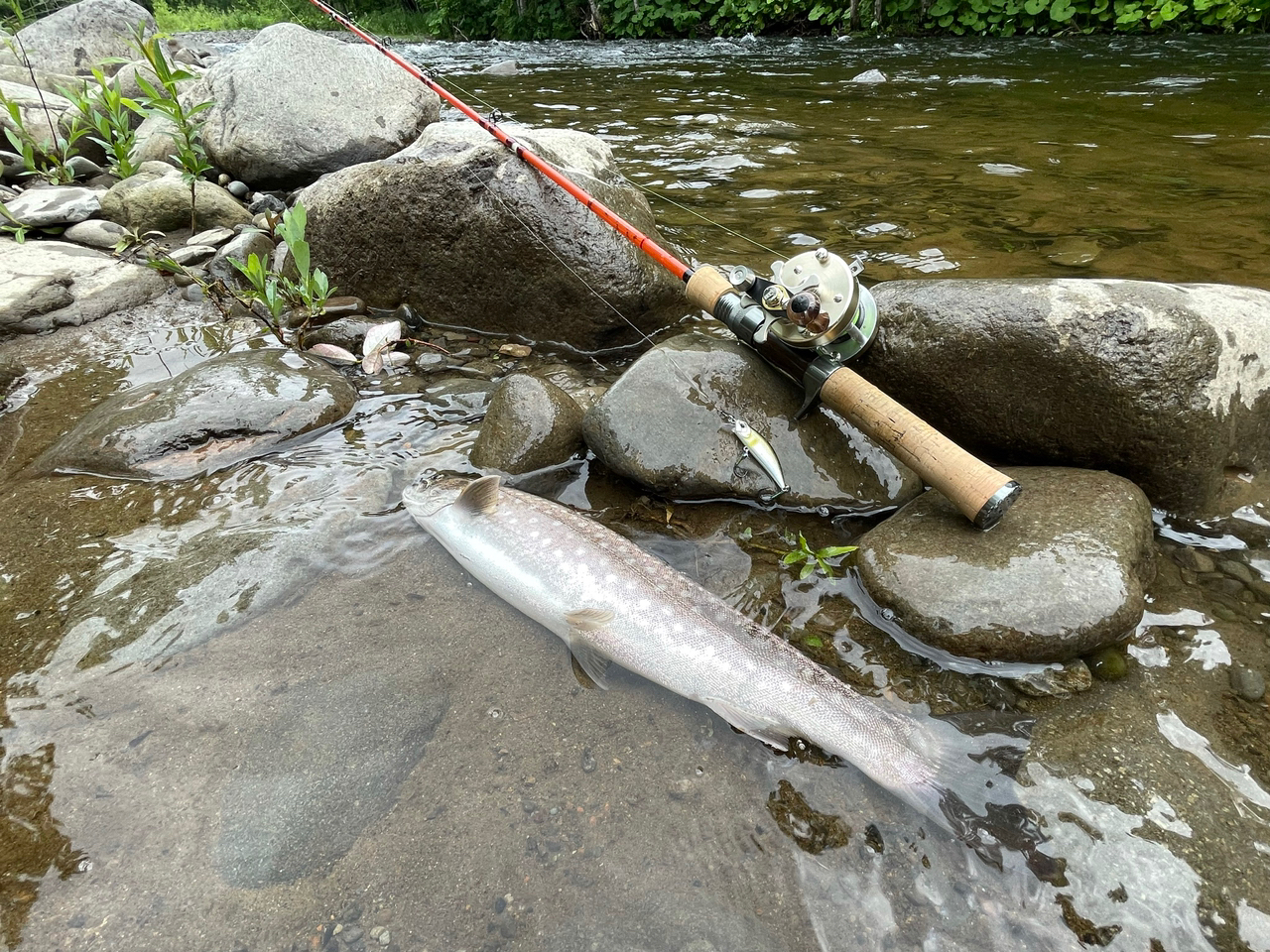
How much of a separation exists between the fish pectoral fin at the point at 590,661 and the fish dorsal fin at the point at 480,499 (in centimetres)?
82

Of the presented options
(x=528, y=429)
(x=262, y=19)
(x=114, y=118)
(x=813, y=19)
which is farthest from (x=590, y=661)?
(x=262, y=19)

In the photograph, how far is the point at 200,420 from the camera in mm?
3801

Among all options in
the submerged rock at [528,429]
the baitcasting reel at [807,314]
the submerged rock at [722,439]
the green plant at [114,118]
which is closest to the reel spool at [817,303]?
the baitcasting reel at [807,314]

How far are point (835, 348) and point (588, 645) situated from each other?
1.80 m

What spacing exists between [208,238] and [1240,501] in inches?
302

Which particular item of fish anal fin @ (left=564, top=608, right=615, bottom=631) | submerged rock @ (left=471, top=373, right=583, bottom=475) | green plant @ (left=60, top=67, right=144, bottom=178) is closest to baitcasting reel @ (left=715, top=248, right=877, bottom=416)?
submerged rock @ (left=471, top=373, right=583, bottom=475)

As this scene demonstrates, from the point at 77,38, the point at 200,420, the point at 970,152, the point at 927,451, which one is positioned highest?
the point at 77,38

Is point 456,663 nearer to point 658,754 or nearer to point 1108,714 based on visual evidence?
point 658,754

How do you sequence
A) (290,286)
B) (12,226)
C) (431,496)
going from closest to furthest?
(431,496) < (290,286) < (12,226)

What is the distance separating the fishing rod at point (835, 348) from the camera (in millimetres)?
2846

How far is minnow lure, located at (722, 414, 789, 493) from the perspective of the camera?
3.44 m

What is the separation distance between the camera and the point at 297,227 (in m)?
4.29

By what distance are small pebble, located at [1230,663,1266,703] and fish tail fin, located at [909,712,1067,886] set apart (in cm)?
78

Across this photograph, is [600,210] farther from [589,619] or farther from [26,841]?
[26,841]
